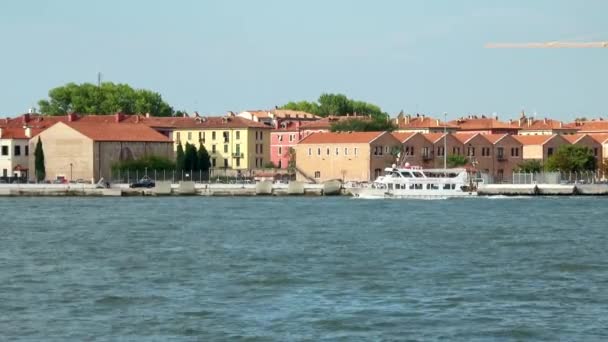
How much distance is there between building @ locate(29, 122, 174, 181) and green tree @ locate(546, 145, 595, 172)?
30.2 metres

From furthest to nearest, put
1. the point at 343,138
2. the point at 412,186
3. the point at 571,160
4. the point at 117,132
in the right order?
the point at 343,138
the point at 571,160
the point at 117,132
the point at 412,186

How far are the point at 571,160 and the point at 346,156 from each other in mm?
16689

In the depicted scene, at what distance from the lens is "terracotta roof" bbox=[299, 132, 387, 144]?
387ft

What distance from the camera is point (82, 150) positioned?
113062mm

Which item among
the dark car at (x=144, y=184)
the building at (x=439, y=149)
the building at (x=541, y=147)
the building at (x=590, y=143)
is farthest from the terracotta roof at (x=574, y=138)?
the dark car at (x=144, y=184)

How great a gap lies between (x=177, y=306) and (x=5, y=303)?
374 centimetres

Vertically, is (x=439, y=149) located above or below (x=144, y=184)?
above

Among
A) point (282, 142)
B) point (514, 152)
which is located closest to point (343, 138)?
point (514, 152)

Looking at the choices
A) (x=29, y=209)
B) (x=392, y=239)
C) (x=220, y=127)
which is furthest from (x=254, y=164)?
(x=392, y=239)

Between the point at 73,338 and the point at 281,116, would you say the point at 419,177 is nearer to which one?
the point at 281,116

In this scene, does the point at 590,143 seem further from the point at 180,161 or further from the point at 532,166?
the point at 180,161

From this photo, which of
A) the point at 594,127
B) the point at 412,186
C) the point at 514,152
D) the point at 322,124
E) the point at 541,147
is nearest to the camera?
the point at 412,186

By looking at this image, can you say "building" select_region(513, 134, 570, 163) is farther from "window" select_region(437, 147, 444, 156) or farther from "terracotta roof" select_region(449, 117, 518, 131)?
"terracotta roof" select_region(449, 117, 518, 131)

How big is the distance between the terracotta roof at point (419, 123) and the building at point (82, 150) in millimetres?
34895
